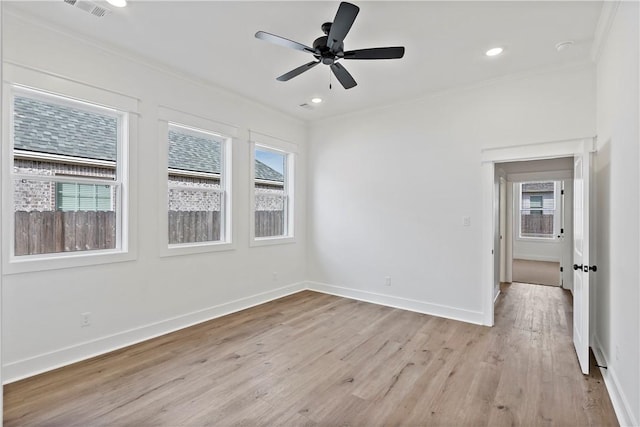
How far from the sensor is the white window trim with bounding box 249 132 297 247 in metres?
4.80

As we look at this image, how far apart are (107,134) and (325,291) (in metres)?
3.84

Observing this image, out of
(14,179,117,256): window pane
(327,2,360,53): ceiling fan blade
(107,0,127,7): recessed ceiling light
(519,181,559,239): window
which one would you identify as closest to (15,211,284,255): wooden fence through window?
(14,179,117,256): window pane

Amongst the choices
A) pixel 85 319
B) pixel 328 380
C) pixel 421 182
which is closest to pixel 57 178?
pixel 85 319

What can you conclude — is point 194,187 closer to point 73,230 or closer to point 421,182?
point 73,230

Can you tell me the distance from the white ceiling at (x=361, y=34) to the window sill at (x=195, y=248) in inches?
81.5

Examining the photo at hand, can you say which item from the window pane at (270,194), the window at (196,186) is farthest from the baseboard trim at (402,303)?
the window at (196,186)

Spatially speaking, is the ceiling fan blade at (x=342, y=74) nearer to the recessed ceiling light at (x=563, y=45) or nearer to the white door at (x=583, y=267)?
the recessed ceiling light at (x=563, y=45)

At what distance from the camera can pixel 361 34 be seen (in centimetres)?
299

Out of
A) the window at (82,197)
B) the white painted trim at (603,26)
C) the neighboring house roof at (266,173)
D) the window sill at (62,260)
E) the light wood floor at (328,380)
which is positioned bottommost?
the light wood floor at (328,380)

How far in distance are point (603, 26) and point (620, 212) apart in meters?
1.60

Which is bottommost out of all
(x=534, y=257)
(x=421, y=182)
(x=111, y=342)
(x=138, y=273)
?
(x=111, y=342)

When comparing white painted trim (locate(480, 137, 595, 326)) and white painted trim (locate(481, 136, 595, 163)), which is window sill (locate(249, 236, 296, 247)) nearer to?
white painted trim (locate(480, 137, 595, 326))

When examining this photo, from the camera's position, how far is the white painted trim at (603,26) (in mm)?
2485

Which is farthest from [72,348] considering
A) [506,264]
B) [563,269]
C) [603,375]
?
[563,269]
